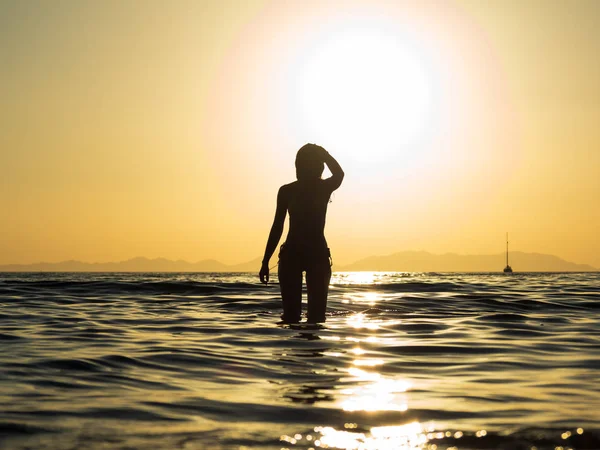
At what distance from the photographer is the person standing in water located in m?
9.90

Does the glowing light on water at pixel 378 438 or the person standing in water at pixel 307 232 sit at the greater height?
the person standing in water at pixel 307 232

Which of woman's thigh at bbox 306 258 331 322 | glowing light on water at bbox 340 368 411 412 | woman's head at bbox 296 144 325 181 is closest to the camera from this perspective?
glowing light on water at bbox 340 368 411 412

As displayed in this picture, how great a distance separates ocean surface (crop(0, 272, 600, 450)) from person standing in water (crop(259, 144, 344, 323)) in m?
0.43

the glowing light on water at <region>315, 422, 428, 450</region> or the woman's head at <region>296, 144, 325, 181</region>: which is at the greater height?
the woman's head at <region>296, 144, 325, 181</region>

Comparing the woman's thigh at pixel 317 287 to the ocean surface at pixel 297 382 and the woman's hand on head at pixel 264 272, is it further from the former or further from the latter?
the woman's hand on head at pixel 264 272

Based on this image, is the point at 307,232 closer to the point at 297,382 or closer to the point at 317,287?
the point at 317,287

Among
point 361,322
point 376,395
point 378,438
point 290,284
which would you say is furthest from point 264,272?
point 378,438

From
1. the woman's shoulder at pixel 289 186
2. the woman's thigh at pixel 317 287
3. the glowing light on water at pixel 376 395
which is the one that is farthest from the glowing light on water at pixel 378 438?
the woman's shoulder at pixel 289 186

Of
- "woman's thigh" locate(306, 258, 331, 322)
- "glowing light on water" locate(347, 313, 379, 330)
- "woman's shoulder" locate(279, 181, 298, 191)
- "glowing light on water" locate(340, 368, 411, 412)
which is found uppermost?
"woman's shoulder" locate(279, 181, 298, 191)

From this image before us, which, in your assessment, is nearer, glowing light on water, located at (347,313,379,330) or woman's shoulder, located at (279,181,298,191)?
woman's shoulder, located at (279,181,298,191)

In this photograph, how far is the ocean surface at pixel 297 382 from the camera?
13.6 feet

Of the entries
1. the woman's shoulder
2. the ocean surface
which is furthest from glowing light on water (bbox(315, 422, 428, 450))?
the woman's shoulder

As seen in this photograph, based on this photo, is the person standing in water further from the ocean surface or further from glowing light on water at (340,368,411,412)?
glowing light on water at (340,368,411,412)

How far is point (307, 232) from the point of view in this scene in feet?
32.9
